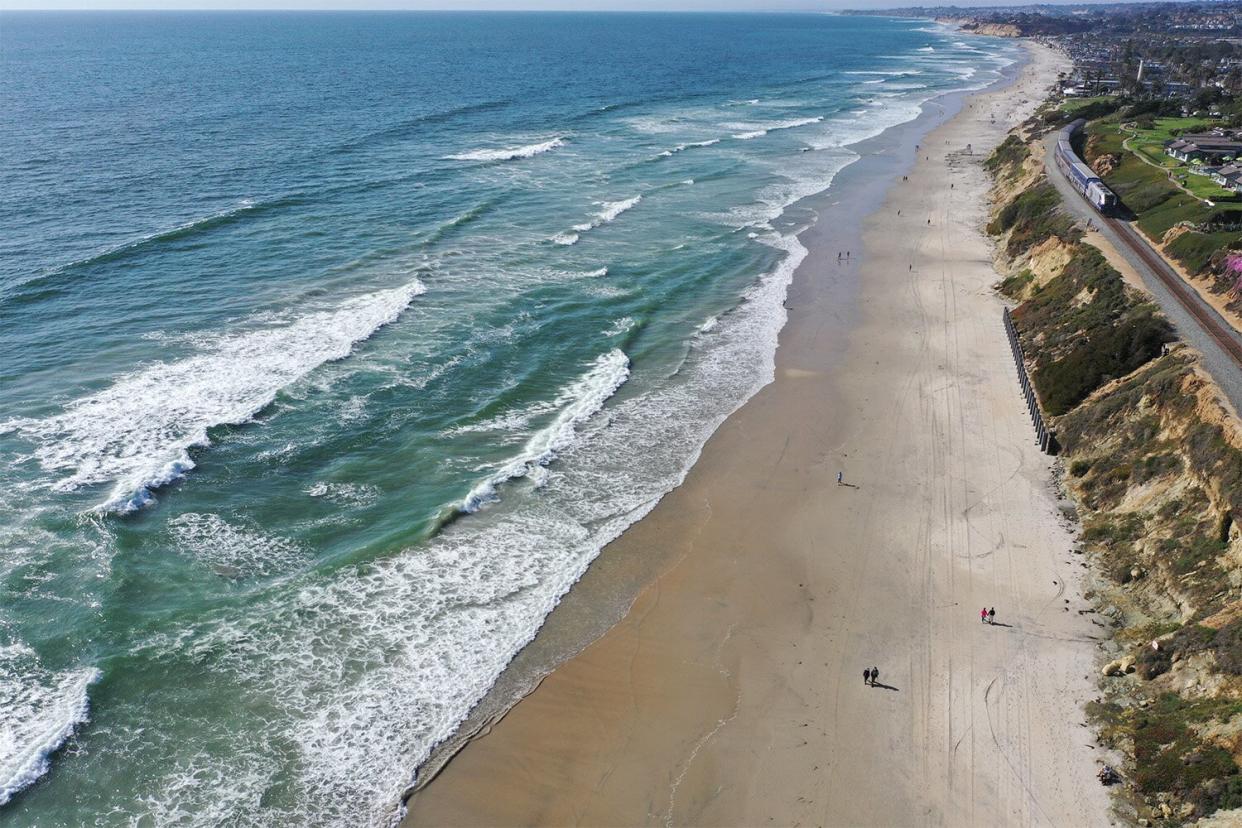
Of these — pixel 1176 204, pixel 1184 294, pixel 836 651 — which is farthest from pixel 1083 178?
pixel 836 651

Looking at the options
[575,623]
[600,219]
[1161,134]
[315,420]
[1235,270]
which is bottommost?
[575,623]

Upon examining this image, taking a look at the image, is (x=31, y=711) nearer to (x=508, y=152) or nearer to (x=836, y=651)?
(x=836, y=651)

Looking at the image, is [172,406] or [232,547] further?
[172,406]

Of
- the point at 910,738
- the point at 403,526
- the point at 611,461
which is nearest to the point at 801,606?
the point at 910,738

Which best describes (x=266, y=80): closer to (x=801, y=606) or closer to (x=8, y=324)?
(x=8, y=324)

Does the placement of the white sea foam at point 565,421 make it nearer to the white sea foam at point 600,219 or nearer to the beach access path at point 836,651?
the beach access path at point 836,651

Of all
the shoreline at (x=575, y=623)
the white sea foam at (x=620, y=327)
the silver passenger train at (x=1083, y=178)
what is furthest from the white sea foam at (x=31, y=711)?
the silver passenger train at (x=1083, y=178)
